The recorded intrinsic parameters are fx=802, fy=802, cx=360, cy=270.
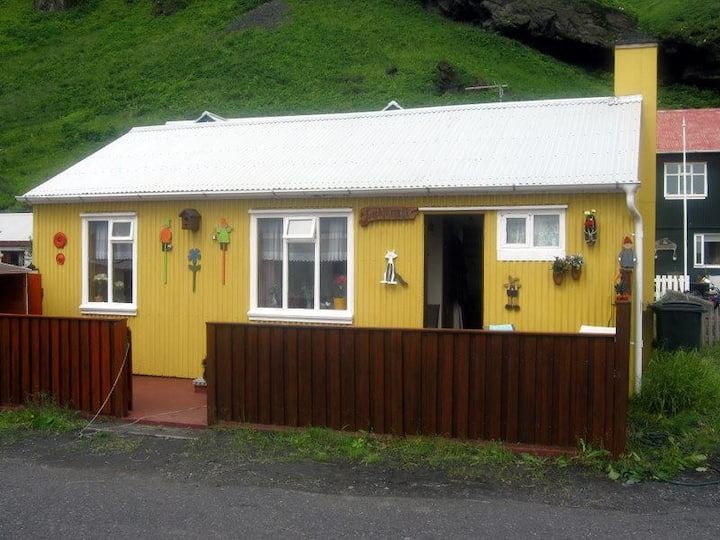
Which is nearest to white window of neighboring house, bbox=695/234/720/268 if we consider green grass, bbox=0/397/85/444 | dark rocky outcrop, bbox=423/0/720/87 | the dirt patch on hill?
dark rocky outcrop, bbox=423/0/720/87

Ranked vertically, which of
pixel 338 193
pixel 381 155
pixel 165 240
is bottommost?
pixel 165 240

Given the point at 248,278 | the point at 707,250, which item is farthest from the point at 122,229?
the point at 707,250

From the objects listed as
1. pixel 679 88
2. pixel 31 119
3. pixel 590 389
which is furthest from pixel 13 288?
pixel 679 88

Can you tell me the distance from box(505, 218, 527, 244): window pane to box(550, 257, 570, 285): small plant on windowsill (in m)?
0.53

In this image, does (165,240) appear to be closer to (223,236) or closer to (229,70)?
(223,236)

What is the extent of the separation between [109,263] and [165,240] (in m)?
1.12

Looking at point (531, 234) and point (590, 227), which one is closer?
point (590, 227)

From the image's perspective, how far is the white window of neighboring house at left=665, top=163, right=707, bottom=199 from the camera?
29.8 m

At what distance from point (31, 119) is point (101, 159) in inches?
1119

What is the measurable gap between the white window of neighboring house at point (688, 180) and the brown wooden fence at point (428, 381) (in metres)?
24.8

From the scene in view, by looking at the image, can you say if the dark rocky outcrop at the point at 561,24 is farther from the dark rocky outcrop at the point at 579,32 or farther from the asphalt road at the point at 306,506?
the asphalt road at the point at 306,506

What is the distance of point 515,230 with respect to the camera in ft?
32.4

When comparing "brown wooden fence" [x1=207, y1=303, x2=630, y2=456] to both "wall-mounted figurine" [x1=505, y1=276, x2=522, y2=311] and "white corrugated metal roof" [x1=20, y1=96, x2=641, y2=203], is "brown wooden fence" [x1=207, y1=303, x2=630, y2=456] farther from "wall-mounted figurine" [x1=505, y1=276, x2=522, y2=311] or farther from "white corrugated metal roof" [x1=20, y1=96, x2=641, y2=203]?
"white corrugated metal roof" [x1=20, y1=96, x2=641, y2=203]

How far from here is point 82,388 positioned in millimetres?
8938
